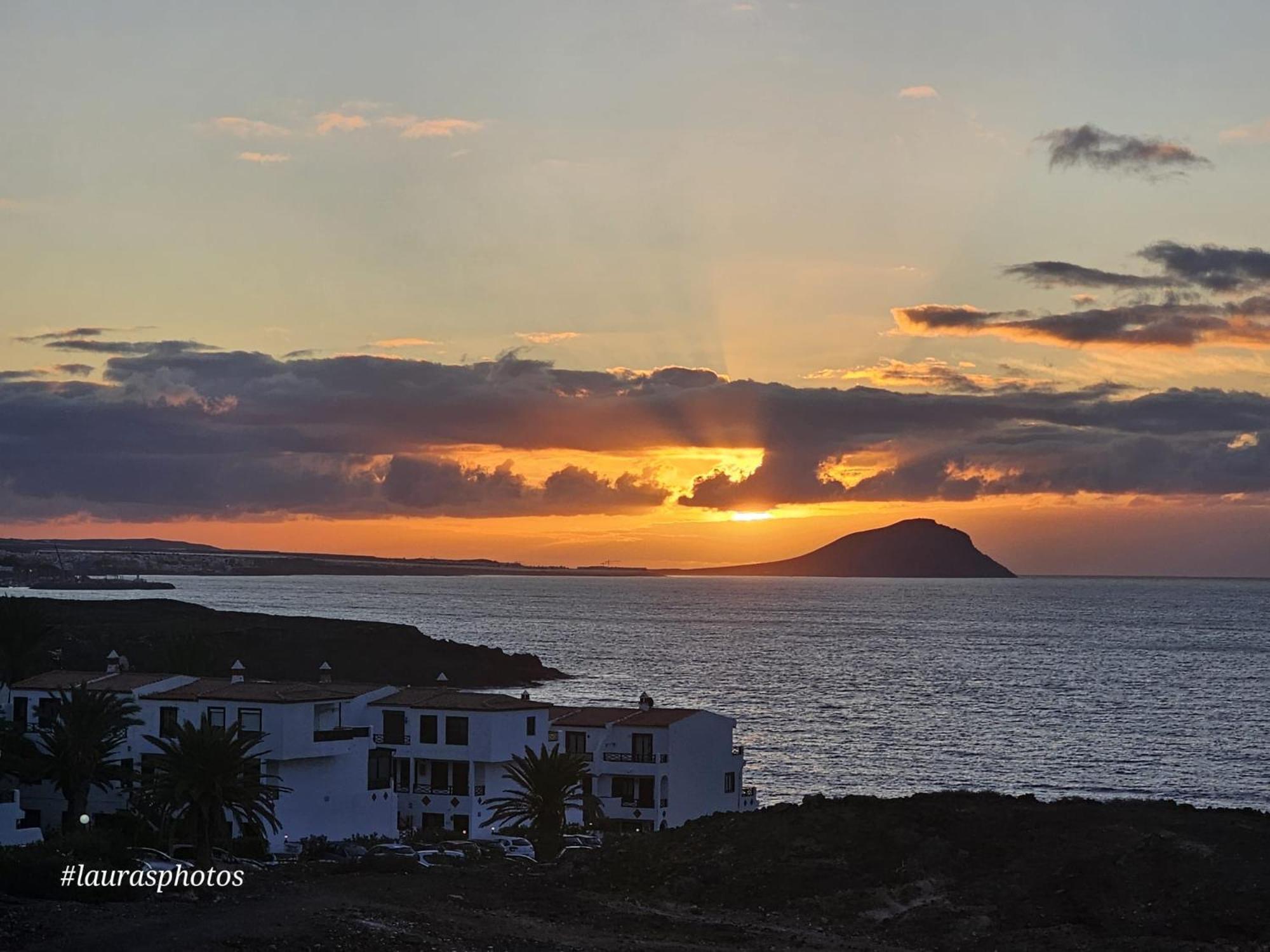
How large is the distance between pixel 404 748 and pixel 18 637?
2676 centimetres

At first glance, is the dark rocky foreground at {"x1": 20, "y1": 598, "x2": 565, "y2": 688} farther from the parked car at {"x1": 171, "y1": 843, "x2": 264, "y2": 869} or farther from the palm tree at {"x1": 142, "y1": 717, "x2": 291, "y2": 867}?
the palm tree at {"x1": 142, "y1": 717, "x2": 291, "y2": 867}

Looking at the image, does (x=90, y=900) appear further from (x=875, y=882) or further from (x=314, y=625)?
(x=314, y=625)

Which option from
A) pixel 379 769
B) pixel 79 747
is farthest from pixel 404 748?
pixel 79 747

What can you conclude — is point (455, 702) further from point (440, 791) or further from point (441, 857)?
point (441, 857)

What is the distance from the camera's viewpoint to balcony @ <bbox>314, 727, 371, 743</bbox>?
5753cm

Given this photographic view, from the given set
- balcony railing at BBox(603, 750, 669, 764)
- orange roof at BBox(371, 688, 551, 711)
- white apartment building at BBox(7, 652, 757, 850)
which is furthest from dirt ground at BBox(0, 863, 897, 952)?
balcony railing at BBox(603, 750, 669, 764)

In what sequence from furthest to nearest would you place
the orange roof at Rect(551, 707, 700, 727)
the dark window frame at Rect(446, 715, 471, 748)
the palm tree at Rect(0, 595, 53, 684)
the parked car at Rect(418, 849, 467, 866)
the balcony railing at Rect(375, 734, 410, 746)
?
1. the palm tree at Rect(0, 595, 53, 684)
2. the orange roof at Rect(551, 707, 700, 727)
3. the balcony railing at Rect(375, 734, 410, 746)
4. the dark window frame at Rect(446, 715, 471, 748)
5. the parked car at Rect(418, 849, 467, 866)

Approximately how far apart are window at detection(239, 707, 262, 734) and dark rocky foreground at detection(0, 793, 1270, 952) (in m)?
12.3

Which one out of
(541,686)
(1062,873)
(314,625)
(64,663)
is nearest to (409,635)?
(314,625)

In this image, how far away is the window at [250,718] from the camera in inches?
2235

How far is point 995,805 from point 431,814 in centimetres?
2555

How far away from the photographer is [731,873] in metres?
46.5

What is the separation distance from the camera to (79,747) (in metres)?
55.1

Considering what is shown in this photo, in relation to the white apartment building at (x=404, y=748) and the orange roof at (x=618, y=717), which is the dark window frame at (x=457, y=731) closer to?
the white apartment building at (x=404, y=748)
